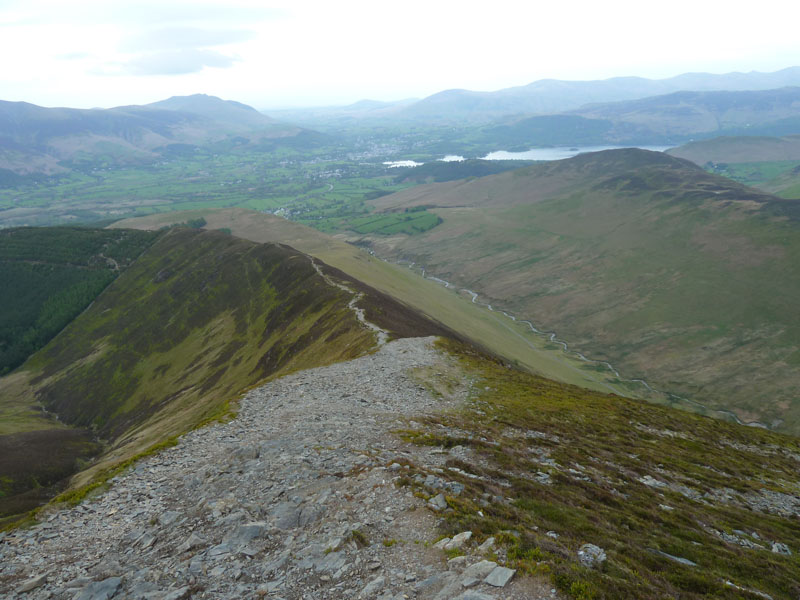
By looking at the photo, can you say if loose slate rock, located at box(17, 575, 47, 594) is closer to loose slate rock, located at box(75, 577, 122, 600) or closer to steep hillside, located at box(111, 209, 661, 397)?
loose slate rock, located at box(75, 577, 122, 600)

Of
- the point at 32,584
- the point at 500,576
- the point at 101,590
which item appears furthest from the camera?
the point at 32,584

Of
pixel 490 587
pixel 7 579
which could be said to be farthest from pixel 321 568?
pixel 7 579

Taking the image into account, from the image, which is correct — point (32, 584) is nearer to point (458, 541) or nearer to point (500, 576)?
point (458, 541)

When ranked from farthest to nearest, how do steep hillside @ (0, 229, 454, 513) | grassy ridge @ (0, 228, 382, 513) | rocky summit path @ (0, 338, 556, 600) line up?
grassy ridge @ (0, 228, 382, 513) < steep hillside @ (0, 229, 454, 513) < rocky summit path @ (0, 338, 556, 600)

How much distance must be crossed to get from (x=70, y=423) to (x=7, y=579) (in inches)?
5032

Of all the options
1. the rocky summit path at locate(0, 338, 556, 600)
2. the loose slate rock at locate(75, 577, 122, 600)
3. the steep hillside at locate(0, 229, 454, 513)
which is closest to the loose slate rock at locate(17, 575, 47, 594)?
the rocky summit path at locate(0, 338, 556, 600)

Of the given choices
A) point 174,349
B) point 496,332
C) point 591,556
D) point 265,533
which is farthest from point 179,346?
point 591,556

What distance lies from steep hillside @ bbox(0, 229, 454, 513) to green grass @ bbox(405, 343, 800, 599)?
3100cm

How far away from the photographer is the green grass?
17.4 m

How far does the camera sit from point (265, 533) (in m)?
22.0

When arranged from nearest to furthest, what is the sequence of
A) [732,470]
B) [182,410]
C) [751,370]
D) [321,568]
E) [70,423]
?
[321,568], [732,470], [182,410], [70,423], [751,370]

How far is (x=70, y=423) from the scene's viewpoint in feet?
406

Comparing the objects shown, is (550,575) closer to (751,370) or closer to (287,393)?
(287,393)

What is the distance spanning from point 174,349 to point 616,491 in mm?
135754
